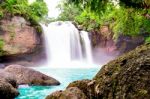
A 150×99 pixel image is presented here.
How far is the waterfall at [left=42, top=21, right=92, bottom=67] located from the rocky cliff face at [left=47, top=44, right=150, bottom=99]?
25338 mm

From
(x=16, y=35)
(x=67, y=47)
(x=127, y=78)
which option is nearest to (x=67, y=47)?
(x=67, y=47)

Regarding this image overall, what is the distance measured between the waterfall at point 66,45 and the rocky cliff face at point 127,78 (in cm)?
2534

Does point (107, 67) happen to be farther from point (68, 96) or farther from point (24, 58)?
point (24, 58)

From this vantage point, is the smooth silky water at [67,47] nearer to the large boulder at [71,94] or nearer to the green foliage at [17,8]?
the green foliage at [17,8]

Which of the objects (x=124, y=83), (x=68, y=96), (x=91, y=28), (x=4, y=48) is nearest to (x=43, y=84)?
(x=68, y=96)

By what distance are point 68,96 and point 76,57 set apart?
24.9 meters

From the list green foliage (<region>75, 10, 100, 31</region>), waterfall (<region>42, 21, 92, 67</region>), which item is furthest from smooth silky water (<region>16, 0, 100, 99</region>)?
green foliage (<region>75, 10, 100, 31</region>)

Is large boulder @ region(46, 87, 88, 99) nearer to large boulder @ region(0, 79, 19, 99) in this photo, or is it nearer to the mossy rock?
the mossy rock

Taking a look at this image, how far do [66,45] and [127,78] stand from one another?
2725cm

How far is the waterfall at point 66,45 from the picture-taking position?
1240 inches

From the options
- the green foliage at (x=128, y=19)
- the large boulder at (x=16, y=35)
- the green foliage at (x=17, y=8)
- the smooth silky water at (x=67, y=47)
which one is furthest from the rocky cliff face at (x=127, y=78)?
the smooth silky water at (x=67, y=47)

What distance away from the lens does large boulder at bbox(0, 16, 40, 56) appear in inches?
1051

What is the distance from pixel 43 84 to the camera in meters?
13.7

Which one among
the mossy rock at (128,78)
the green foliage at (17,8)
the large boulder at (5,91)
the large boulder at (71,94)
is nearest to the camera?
the mossy rock at (128,78)
